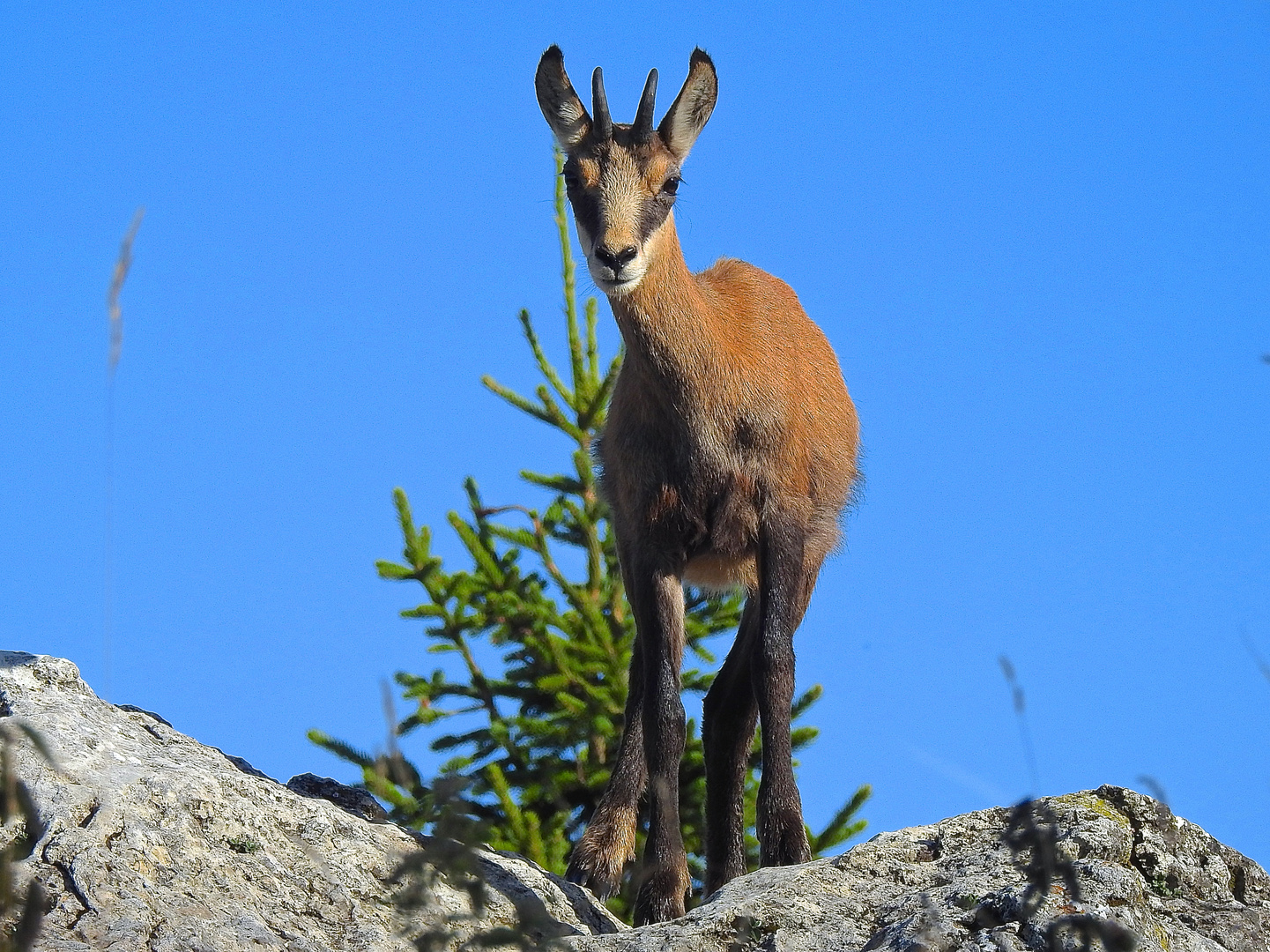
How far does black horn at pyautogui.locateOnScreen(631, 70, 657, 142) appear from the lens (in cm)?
658

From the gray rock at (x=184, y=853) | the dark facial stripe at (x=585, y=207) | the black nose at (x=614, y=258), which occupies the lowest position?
the gray rock at (x=184, y=853)

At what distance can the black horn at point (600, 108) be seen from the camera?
6531 millimetres

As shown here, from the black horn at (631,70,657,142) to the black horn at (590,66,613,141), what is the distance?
0.39ft

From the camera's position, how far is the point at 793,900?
162 inches

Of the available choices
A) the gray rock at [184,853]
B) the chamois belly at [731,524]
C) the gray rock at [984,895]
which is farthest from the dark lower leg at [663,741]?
the gray rock at [984,895]

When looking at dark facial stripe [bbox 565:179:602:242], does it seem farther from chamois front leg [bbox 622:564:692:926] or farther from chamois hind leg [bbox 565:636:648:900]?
chamois hind leg [bbox 565:636:648:900]

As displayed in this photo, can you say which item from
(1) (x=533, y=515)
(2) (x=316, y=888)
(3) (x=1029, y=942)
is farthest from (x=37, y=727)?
(1) (x=533, y=515)

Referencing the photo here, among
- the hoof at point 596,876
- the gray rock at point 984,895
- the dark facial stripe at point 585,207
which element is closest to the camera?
the gray rock at point 984,895

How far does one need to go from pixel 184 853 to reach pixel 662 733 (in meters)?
2.65

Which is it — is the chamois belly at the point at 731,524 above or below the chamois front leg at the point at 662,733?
above

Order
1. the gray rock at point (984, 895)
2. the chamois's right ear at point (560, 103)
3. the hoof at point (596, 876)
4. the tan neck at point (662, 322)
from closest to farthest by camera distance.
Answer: the gray rock at point (984, 895)
the hoof at point (596, 876)
the tan neck at point (662, 322)
the chamois's right ear at point (560, 103)

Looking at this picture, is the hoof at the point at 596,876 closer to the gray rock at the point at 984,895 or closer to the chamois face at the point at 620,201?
the gray rock at the point at 984,895

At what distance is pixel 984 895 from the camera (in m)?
3.79

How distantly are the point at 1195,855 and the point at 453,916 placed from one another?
2.21 m
